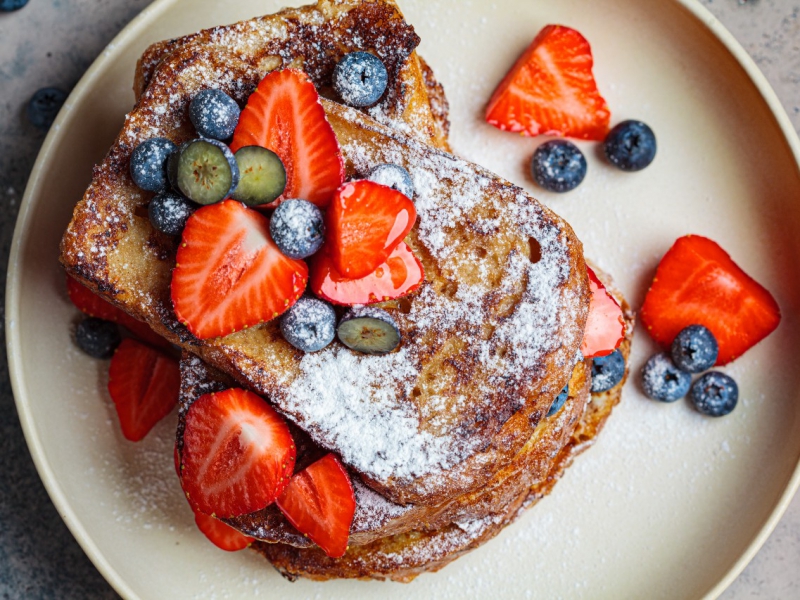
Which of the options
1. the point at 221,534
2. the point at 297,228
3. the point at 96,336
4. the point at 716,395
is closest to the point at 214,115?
the point at 297,228

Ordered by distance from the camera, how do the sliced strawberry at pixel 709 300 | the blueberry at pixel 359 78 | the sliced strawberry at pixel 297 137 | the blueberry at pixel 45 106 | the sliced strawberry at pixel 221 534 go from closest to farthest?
the sliced strawberry at pixel 297 137, the blueberry at pixel 359 78, the sliced strawberry at pixel 221 534, the sliced strawberry at pixel 709 300, the blueberry at pixel 45 106

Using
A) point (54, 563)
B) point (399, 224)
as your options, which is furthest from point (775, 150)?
point (54, 563)

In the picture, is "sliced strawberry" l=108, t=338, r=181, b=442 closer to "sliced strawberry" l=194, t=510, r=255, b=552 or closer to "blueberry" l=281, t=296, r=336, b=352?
"sliced strawberry" l=194, t=510, r=255, b=552

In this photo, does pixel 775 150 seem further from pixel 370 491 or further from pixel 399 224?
pixel 370 491

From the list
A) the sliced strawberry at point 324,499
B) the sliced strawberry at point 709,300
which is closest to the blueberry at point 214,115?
the sliced strawberry at point 324,499

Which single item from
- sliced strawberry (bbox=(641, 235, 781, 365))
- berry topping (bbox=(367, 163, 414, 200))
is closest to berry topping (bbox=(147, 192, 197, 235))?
berry topping (bbox=(367, 163, 414, 200))

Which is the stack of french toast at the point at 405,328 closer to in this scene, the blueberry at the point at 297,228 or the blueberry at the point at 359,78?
the blueberry at the point at 359,78
